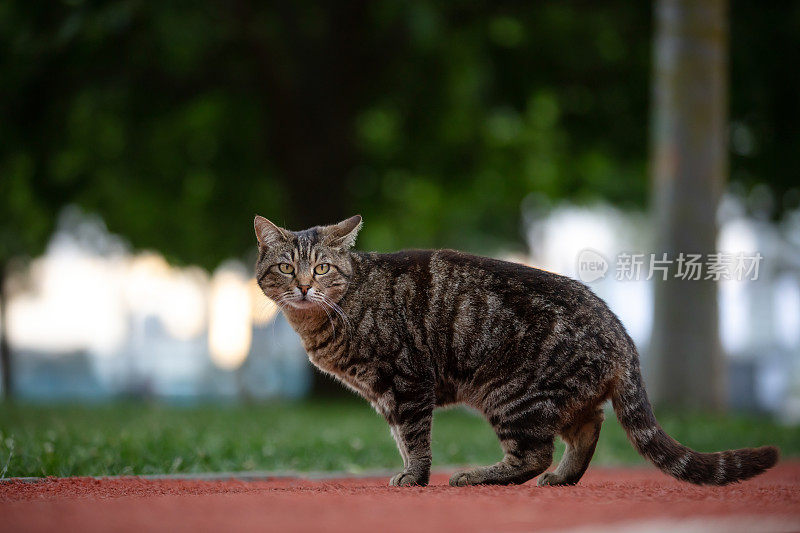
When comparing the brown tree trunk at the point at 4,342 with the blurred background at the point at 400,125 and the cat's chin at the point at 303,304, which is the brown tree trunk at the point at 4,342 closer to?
the blurred background at the point at 400,125

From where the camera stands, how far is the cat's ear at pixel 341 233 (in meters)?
5.41

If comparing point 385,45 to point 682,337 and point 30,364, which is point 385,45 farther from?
point 30,364

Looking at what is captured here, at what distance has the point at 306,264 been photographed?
5.25 metres

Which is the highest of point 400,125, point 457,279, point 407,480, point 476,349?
point 400,125

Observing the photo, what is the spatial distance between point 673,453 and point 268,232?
2.69m

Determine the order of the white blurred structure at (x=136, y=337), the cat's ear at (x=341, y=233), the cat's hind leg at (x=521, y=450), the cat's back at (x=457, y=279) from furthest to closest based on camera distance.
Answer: the white blurred structure at (x=136, y=337), the cat's ear at (x=341, y=233), the cat's back at (x=457, y=279), the cat's hind leg at (x=521, y=450)

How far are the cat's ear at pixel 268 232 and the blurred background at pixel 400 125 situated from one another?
6031mm

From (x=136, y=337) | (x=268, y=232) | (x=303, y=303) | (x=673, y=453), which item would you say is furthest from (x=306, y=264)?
(x=136, y=337)

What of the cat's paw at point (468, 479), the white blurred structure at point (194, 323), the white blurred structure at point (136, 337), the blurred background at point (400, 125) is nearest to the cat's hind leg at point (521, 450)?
the cat's paw at point (468, 479)

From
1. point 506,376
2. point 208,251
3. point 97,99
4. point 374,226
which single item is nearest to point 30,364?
point 208,251

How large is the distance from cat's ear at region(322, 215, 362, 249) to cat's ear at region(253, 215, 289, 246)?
252 mm

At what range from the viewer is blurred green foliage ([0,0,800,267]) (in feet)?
44.4

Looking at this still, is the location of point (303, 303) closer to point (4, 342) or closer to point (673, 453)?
point (673, 453)

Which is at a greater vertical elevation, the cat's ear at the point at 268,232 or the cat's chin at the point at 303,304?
the cat's ear at the point at 268,232
